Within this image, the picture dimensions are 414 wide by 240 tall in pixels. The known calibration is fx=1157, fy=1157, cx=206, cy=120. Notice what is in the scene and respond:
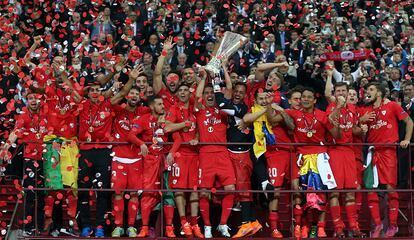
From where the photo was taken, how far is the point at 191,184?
1538 cm

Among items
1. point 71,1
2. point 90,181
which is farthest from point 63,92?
point 71,1

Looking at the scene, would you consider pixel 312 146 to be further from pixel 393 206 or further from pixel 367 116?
pixel 393 206

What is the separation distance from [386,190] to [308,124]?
53.0 inches

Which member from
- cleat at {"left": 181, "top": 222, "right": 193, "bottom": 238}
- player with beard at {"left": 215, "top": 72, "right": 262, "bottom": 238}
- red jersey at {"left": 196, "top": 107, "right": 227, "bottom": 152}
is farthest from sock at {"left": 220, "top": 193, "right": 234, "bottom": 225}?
red jersey at {"left": 196, "top": 107, "right": 227, "bottom": 152}

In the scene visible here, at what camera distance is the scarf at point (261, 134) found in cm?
1529

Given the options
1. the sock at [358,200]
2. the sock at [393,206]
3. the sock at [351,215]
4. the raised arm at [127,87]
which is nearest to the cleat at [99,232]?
the raised arm at [127,87]

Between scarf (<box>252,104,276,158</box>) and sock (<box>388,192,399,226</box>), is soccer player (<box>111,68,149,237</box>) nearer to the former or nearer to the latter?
scarf (<box>252,104,276,158</box>)

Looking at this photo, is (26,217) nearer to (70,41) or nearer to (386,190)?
(386,190)

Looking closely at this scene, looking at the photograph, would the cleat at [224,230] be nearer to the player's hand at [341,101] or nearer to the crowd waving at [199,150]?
the crowd waving at [199,150]

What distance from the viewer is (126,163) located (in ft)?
50.5

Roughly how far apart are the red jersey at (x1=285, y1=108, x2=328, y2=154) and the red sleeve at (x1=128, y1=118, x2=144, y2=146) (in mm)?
1992

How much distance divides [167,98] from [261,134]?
147 centimetres

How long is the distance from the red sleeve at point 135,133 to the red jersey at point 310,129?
1.99 metres

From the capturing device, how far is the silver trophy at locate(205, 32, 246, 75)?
15.8m
